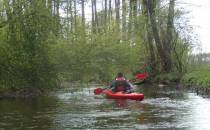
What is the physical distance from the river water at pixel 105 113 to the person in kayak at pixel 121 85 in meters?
1.11

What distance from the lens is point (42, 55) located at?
82.4 ft

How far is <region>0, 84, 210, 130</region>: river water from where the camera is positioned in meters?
15.0

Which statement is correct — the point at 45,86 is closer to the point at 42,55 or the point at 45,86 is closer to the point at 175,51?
the point at 42,55

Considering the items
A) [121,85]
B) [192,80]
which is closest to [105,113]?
[121,85]

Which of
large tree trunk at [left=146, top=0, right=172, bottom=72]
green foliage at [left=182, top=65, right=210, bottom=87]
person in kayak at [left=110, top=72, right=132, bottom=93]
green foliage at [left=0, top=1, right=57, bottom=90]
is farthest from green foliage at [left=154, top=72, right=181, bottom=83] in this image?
green foliage at [left=0, top=1, right=57, bottom=90]

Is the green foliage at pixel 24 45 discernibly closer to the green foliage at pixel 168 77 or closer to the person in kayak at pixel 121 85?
the person in kayak at pixel 121 85

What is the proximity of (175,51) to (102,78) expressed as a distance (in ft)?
23.4

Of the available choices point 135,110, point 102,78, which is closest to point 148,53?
point 102,78

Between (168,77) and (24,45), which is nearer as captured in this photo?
(24,45)

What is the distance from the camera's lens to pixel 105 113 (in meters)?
18.2

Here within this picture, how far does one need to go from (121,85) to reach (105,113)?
718cm

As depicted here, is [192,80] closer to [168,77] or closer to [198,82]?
[198,82]

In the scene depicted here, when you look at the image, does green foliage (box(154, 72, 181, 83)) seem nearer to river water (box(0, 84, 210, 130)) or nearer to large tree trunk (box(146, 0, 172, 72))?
large tree trunk (box(146, 0, 172, 72))

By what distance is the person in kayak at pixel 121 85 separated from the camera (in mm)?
24970
